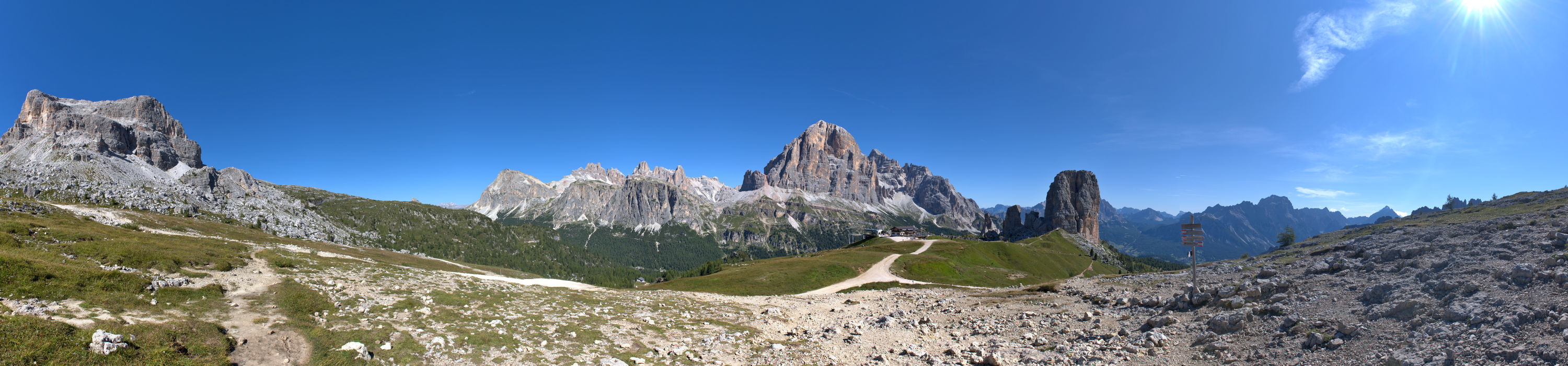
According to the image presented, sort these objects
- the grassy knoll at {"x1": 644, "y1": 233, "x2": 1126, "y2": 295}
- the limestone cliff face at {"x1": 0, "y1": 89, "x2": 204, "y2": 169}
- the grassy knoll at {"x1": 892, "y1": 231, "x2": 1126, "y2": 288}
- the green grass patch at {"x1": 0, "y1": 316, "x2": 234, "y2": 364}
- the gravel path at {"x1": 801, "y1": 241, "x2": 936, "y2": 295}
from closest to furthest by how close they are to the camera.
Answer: the green grass patch at {"x1": 0, "y1": 316, "x2": 234, "y2": 364} < the gravel path at {"x1": 801, "y1": 241, "x2": 936, "y2": 295} < the grassy knoll at {"x1": 644, "y1": 233, "x2": 1126, "y2": 295} < the grassy knoll at {"x1": 892, "y1": 231, "x2": 1126, "y2": 288} < the limestone cliff face at {"x1": 0, "y1": 89, "x2": 204, "y2": 169}

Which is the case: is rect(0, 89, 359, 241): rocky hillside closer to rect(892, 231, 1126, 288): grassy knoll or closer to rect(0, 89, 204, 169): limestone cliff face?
rect(0, 89, 204, 169): limestone cliff face

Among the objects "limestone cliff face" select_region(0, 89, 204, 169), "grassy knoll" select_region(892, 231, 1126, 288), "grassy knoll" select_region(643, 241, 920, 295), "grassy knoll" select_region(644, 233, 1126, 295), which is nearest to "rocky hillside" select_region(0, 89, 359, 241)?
"limestone cliff face" select_region(0, 89, 204, 169)

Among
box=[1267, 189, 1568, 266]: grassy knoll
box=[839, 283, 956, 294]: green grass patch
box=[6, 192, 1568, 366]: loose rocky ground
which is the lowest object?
box=[839, 283, 956, 294]: green grass patch

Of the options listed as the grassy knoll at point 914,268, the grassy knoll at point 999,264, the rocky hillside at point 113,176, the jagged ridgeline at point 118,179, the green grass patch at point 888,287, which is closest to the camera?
the green grass patch at point 888,287

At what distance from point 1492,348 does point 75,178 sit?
268 meters

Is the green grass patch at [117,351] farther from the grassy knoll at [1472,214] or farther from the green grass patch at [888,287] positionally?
the grassy knoll at [1472,214]

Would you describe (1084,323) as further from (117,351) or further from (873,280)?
(873,280)

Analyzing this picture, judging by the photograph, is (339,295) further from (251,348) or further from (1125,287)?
(1125,287)

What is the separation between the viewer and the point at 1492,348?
13086 millimetres

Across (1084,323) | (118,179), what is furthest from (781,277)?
(118,179)

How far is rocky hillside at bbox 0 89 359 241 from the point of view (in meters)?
133

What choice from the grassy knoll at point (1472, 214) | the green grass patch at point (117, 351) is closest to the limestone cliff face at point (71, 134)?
the green grass patch at point (117, 351)

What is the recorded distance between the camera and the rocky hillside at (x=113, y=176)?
133125 millimetres

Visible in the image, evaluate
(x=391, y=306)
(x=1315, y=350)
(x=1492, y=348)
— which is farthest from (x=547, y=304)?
(x=1492, y=348)
